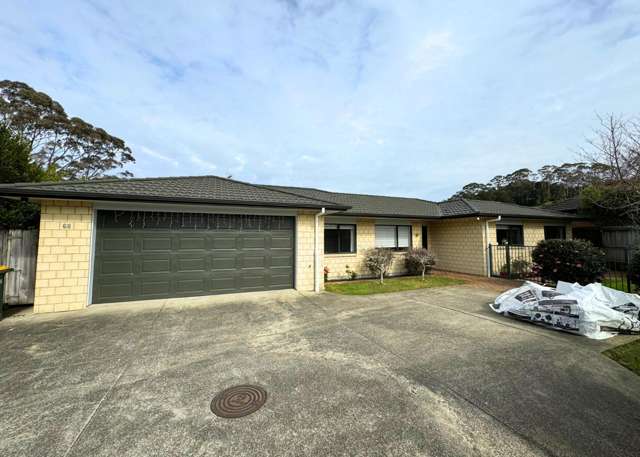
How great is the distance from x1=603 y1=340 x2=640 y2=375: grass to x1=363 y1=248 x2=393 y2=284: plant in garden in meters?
6.14

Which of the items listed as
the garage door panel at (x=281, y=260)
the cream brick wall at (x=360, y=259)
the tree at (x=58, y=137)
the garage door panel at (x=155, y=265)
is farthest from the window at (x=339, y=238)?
the tree at (x=58, y=137)

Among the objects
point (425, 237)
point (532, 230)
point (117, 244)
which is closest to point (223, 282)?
point (117, 244)

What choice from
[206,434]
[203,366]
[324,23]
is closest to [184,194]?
[203,366]

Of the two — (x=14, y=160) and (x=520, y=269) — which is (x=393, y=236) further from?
(x=14, y=160)

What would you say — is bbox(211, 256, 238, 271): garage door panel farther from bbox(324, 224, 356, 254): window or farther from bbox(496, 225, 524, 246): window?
bbox(496, 225, 524, 246): window

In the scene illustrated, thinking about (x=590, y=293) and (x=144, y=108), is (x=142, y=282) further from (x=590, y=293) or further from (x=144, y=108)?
(x=590, y=293)

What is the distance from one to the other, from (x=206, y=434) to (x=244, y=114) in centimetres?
1202

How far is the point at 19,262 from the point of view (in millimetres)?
6074

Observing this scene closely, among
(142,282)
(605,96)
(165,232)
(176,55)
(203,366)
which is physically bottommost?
(203,366)

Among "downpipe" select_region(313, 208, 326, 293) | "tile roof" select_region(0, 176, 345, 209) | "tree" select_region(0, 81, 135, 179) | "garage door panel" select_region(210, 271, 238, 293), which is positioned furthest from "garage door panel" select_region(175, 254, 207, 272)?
"tree" select_region(0, 81, 135, 179)

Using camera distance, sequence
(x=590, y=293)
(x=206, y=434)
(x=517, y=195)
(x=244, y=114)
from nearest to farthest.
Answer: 1. (x=206, y=434)
2. (x=590, y=293)
3. (x=244, y=114)
4. (x=517, y=195)

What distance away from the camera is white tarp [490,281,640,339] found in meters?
4.33

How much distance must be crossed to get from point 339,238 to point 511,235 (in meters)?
9.05

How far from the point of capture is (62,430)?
2.19 meters
